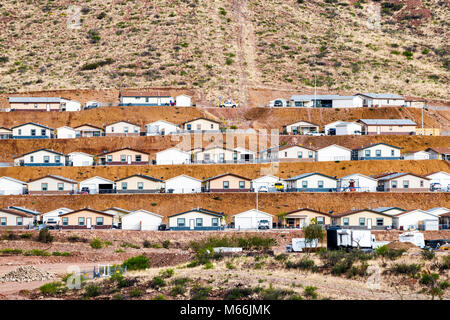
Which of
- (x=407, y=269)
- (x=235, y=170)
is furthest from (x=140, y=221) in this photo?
(x=407, y=269)

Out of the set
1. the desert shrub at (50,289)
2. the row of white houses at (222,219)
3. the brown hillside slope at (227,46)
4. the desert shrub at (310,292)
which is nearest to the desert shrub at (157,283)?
the desert shrub at (50,289)

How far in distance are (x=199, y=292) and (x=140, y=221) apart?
37.0m

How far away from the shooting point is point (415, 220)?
71.3 meters

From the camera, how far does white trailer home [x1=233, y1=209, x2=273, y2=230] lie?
7188cm

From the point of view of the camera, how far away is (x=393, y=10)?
173 m

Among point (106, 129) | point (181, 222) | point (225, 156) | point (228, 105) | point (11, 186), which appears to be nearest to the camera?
point (181, 222)

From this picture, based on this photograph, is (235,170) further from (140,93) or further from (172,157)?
(140,93)

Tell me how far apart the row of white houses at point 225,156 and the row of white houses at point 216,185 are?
8.11m

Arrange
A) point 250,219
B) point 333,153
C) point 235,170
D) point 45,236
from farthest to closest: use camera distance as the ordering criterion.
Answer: point 333,153
point 235,170
point 250,219
point 45,236

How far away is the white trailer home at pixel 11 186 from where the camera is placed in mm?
80312

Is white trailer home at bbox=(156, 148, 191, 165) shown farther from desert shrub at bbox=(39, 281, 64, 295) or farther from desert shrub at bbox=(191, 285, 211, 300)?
desert shrub at bbox=(191, 285, 211, 300)

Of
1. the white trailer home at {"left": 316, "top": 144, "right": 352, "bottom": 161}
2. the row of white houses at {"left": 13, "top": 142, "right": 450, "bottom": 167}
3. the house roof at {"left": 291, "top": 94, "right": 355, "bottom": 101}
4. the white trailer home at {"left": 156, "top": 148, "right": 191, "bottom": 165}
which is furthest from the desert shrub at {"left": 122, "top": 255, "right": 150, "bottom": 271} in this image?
the house roof at {"left": 291, "top": 94, "right": 355, "bottom": 101}

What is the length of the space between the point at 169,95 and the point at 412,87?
153ft
